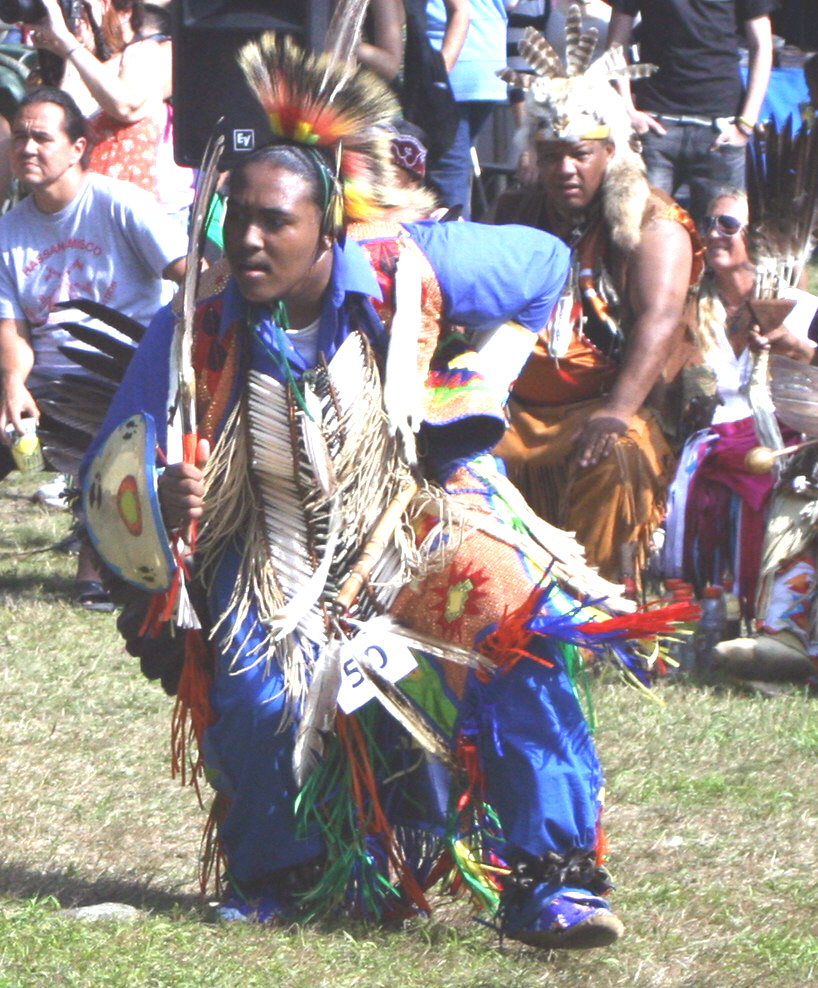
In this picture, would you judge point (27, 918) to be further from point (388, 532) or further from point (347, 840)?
point (388, 532)

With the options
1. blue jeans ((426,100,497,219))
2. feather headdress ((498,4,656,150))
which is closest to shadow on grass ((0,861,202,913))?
feather headdress ((498,4,656,150))

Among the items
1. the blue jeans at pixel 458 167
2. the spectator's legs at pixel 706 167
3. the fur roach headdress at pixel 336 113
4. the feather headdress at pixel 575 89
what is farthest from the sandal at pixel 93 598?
the fur roach headdress at pixel 336 113

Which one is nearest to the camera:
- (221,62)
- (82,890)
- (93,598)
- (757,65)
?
(82,890)

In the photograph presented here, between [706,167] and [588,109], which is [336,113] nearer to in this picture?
[588,109]

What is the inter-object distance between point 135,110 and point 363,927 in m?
3.84

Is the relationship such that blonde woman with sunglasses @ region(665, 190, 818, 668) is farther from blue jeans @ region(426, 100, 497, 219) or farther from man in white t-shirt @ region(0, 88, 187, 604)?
man in white t-shirt @ region(0, 88, 187, 604)

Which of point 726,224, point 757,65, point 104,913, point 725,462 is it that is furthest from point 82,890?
point 757,65

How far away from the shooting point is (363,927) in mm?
3391

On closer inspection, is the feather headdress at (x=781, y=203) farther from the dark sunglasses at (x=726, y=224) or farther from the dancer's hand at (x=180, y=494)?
the dancer's hand at (x=180, y=494)

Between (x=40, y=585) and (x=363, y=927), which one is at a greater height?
(x=363, y=927)

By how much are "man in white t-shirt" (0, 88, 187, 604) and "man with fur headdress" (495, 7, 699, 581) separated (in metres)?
1.31

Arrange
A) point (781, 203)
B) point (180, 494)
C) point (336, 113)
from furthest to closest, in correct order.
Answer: point (781, 203) < point (336, 113) < point (180, 494)

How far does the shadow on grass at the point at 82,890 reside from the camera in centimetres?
354

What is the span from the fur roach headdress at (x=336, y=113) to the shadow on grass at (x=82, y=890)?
4.40ft
